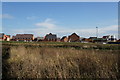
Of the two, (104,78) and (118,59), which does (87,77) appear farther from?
(118,59)

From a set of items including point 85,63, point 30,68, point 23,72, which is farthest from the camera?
point 85,63

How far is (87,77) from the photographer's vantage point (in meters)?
2.91

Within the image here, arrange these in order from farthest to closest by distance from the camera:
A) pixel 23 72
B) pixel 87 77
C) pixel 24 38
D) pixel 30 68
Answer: pixel 24 38
pixel 30 68
pixel 23 72
pixel 87 77

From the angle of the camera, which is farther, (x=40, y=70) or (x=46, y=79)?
(x=40, y=70)

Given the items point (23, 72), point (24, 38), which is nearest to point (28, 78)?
point (23, 72)

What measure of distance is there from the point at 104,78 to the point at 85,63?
1032 mm

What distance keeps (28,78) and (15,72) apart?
59 centimetres

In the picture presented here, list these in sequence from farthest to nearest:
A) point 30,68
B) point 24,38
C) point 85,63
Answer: point 24,38
point 85,63
point 30,68

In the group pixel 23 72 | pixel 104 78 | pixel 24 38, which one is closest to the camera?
pixel 104 78

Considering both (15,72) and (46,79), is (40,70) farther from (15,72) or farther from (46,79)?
(15,72)

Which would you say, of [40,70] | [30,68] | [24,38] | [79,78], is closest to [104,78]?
[79,78]

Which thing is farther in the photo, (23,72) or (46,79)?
(23,72)

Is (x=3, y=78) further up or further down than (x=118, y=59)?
further down

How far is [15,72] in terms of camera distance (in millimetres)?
3367
